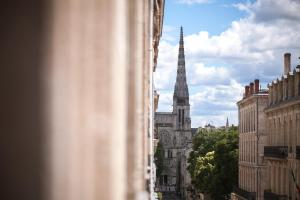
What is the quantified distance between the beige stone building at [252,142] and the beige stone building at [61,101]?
57124mm

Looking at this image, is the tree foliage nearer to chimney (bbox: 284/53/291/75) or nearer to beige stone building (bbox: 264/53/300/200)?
beige stone building (bbox: 264/53/300/200)

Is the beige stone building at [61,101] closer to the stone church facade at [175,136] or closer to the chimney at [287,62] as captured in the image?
the chimney at [287,62]

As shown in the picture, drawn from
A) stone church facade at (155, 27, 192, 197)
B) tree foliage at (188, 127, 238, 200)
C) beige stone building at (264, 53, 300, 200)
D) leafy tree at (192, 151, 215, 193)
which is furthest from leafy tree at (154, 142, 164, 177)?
beige stone building at (264, 53, 300, 200)

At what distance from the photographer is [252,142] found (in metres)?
62.2

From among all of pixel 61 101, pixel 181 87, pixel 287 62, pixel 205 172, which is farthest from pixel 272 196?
pixel 181 87

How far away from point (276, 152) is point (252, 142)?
12563 mm

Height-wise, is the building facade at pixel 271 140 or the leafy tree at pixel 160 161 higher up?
the building facade at pixel 271 140

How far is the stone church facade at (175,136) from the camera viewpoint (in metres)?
180

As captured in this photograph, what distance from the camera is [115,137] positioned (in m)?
2.41

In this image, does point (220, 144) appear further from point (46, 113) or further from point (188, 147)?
point (188, 147)

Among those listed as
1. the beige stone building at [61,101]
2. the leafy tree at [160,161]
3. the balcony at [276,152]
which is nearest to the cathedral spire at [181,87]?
the leafy tree at [160,161]

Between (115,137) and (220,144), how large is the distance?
7886 cm

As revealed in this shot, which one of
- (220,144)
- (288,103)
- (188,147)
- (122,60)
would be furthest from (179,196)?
(122,60)

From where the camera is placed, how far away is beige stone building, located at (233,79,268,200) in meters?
59.5
